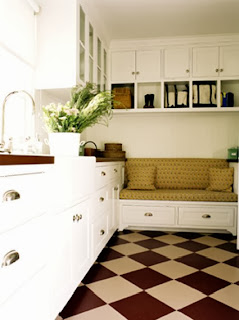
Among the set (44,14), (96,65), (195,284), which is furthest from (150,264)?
(44,14)

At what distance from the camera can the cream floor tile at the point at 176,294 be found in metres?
1.69

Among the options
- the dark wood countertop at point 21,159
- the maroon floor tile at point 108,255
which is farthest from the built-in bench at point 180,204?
the dark wood countertop at point 21,159

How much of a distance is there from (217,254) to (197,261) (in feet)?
0.96

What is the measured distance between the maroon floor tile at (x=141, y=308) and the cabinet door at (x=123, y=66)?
2.83m

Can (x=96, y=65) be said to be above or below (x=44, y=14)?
below

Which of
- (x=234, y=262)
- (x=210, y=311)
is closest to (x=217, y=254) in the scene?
(x=234, y=262)

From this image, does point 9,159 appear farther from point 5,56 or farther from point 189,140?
point 189,140

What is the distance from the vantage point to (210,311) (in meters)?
1.59

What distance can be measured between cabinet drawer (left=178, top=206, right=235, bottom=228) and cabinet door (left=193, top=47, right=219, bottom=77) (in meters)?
1.73

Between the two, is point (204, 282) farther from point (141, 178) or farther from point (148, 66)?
point (148, 66)

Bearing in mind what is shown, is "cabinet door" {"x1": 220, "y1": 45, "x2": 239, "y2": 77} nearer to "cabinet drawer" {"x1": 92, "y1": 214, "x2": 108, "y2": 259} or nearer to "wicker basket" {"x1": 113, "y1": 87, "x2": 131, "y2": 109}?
"wicker basket" {"x1": 113, "y1": 87, "x2": 131, "y2": 109}

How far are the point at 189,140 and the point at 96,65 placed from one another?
168 cm

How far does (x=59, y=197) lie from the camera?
4.53 ft

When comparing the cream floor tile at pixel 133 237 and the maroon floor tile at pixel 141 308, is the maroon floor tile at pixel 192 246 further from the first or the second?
the maroon floor tile at pixel 141 308
